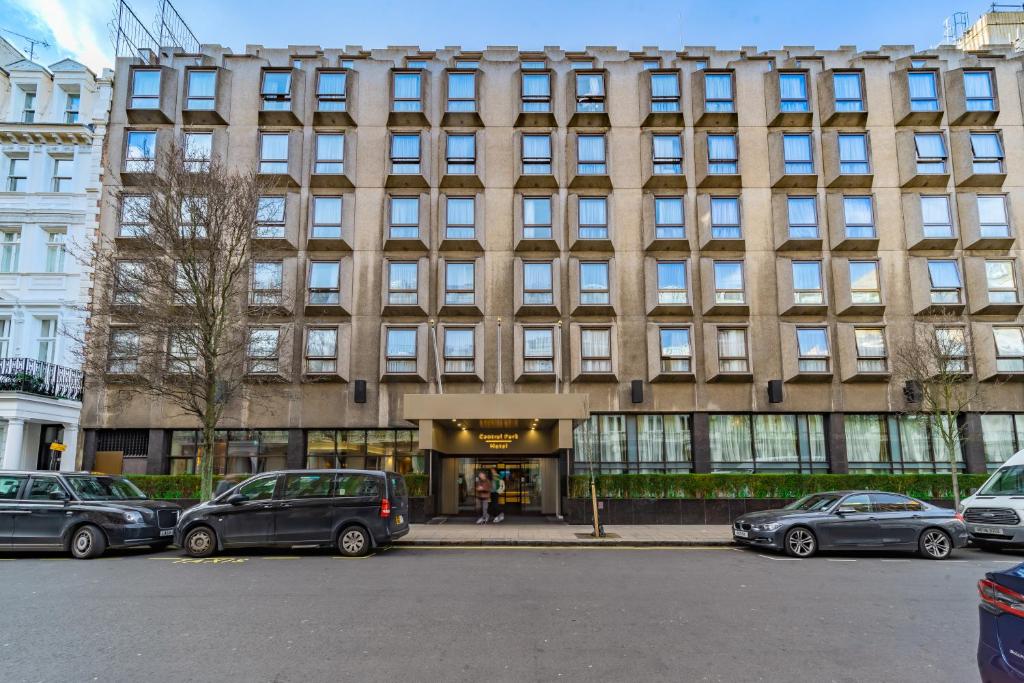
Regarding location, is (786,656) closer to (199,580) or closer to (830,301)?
(199,580)

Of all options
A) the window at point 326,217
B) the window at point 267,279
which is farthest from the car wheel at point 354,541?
the window at point 326,217

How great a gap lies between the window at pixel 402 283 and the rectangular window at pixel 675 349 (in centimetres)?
887

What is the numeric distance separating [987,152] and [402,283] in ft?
72.5

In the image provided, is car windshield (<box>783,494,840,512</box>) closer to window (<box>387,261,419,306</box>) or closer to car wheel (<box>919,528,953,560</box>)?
car wheel (<box>919,528,953,560</box>)

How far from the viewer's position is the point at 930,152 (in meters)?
23.6

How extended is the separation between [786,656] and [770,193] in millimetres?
20402

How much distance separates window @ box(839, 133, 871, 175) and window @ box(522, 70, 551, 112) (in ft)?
36.0

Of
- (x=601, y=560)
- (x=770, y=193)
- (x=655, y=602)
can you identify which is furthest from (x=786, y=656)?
(x=770, y=193)

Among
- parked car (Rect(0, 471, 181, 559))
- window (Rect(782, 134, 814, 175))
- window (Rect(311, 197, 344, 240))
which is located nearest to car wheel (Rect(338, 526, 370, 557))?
parked car (Rect(0, 471, 181, 559))

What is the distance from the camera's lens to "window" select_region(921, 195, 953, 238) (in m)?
23.1

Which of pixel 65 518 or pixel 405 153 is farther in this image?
pixel 405 153

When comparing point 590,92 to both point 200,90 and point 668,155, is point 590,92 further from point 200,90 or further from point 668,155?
point 200,90

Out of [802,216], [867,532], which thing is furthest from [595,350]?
[867,532]

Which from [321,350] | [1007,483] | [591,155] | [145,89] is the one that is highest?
[145,89]
